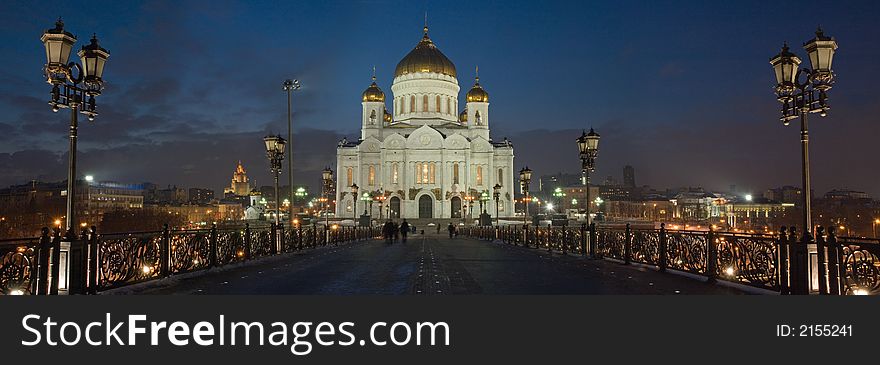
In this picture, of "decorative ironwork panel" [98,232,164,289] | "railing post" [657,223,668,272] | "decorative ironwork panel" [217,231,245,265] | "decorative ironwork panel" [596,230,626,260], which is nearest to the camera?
"decorative ironwork panel" [98,232,164,289]

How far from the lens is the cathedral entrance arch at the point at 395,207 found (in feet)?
263

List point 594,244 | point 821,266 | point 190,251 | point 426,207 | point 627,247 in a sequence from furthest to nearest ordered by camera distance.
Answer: point 426,207
point 594,244
point 627,247
point 190,251
point 821,266

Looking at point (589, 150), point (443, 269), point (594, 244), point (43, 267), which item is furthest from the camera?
point (589, 150)

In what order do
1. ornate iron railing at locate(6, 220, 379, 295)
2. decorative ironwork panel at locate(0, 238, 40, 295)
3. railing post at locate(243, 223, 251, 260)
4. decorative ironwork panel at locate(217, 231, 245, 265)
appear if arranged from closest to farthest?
decorative ironwork panel at locate(0, 238, 40, 295)
ornate iron railing at locate(6, 220, 379, 295)
decorative ironwork panel at locate(217, 231, 245, 265)
railing post at locate(243, 223, 251, 260)

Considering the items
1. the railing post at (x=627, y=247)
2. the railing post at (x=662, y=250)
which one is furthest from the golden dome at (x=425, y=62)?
the railing post at (x=662, y=250)

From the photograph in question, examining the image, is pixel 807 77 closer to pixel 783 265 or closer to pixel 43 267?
pixel 783 265

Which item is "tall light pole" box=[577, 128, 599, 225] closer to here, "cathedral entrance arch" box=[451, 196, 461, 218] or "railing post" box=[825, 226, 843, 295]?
"railing post" box=[825, 226, 843, 295]

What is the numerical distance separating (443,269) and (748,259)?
22.6 ft

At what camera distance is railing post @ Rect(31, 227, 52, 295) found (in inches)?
345

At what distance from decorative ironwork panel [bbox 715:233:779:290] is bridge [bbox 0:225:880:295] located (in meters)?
0.02

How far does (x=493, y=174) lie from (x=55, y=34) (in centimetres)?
7398

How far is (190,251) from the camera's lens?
13.6m

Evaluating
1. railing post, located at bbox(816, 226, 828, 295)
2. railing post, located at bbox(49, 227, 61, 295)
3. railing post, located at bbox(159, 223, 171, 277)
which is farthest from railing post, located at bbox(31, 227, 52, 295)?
railing post, located at bbox(816, 226, 828, 295)

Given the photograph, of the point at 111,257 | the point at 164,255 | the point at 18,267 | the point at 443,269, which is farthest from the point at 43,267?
the point at 443,269
